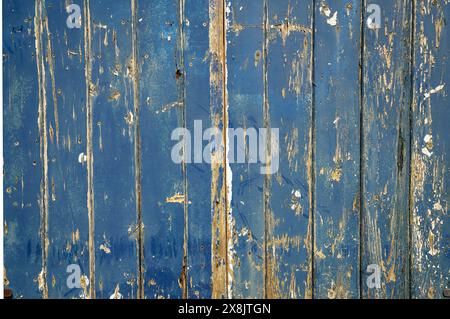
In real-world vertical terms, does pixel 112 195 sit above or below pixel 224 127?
below

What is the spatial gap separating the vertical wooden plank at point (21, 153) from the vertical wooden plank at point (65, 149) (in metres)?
0.04

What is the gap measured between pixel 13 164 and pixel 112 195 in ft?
0.93

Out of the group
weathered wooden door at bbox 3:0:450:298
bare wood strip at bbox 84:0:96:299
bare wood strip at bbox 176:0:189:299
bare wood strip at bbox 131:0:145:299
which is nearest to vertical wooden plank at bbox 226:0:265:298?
weathered wooden door at bbox 3:0:450:298

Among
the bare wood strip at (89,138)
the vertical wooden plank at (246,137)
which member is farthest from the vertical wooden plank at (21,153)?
→ the vertical wooden plank at (246,137)

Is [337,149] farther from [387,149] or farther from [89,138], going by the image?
[89,138]

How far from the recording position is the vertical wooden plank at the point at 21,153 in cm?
131

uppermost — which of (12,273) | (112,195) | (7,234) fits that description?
(112,195)

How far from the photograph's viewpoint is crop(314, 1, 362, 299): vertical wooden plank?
1.32 meters

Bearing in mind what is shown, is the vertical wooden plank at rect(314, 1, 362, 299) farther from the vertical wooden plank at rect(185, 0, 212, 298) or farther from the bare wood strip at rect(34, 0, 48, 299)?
the bare wood strip at rect(34, 0, 48, 299)

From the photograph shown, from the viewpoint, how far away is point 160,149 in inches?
52.6

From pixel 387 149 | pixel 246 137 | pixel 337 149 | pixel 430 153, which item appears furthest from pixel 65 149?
pixel 430 153
